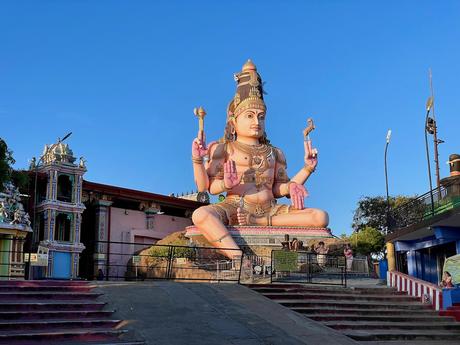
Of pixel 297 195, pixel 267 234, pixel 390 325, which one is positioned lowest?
pixel 390 325

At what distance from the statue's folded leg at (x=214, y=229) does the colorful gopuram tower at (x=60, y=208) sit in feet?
24.5

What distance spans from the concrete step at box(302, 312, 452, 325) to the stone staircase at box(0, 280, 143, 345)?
488cm

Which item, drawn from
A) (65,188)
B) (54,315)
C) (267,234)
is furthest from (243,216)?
(54,315)

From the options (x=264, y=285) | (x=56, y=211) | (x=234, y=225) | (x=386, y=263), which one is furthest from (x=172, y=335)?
(x=56, y=211)

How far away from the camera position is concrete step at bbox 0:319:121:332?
10586mm

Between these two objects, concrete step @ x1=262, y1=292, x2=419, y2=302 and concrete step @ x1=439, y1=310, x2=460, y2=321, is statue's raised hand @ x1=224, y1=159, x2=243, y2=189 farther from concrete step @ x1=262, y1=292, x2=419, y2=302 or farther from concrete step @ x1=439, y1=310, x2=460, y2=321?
concrete step @ x1=439, y1=310, x2=460, y2=321

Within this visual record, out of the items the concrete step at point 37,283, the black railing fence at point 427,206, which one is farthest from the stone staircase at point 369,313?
the concrete step at point 37,283

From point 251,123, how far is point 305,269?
915 cm

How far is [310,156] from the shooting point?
93.2 feet

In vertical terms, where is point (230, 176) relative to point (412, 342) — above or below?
above

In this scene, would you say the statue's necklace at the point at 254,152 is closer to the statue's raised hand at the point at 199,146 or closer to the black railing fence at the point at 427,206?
the statue's raised hand at the point at 199,146

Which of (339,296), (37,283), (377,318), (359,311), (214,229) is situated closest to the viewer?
(37,283)

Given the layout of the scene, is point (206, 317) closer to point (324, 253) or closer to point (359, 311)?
point (359, 311)

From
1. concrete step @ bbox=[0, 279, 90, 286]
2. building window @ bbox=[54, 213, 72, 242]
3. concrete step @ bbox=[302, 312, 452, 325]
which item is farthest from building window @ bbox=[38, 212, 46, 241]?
concrete step @ bbox=[302, 312, 452, 325]
